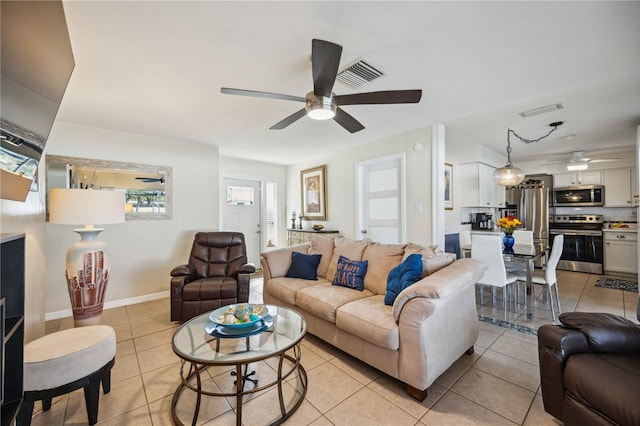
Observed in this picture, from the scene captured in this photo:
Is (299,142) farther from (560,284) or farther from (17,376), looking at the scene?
(560,284)

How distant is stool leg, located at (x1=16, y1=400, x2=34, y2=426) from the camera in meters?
1.38

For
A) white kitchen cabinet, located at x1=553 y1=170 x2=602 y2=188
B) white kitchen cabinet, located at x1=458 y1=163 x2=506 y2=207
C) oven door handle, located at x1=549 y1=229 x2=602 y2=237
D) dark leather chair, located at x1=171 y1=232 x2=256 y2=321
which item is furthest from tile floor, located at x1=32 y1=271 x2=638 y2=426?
white kitchen cabinet, located at x1=553 y1=170 x2=602 y2=188

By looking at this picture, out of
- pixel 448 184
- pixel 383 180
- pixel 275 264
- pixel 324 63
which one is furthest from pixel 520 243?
pixel 324 63

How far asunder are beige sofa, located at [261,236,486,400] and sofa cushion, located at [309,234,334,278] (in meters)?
0.22

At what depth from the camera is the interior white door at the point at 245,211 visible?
535cm

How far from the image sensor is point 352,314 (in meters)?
2.06

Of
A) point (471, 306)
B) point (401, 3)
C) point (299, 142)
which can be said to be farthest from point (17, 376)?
point (299, 142)

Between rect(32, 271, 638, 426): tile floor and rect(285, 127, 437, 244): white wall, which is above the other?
rect(285, 127, 437, 244): white wall

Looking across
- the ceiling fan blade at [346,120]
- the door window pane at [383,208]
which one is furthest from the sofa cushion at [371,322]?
the door window pane at [383,208]

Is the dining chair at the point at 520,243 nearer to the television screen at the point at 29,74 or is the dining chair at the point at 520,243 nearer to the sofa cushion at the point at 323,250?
the sofa cushion at the point at 323,250

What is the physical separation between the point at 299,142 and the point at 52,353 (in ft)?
11.9

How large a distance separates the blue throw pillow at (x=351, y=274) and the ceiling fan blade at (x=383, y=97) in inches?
62.7

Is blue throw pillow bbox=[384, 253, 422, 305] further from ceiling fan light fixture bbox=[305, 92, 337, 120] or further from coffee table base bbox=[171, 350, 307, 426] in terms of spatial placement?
ceiling fan light fixture bbox=[305, 92, 337, 120]

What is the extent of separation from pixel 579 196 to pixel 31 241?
27.5 ft
